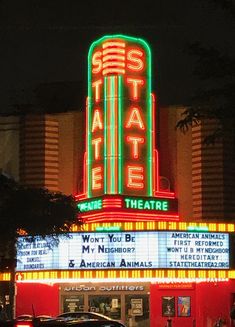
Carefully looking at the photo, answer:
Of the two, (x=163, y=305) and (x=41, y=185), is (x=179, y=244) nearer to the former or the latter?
(x=163, y=305)

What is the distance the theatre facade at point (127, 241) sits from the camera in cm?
3138

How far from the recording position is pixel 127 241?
3139cm

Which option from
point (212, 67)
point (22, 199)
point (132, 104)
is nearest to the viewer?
point (212, 67)

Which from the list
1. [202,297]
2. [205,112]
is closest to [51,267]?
[202,297]

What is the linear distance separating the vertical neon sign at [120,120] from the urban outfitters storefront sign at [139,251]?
2.29 meters

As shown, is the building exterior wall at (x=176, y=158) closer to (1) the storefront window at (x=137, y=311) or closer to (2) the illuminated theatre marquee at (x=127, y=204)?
(2) the illuminated theatre marquee at (x=127, y=204)

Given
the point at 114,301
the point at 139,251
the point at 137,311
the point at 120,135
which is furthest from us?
the point at 114,301

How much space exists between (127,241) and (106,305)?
413 centimetres

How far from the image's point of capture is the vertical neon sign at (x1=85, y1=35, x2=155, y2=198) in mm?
33094

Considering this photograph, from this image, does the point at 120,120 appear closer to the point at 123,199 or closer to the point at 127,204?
the point at 123,199

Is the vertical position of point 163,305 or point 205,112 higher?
point 205,112

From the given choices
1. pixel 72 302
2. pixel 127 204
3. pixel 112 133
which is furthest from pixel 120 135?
pixel 72 302

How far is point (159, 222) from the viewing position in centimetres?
3148

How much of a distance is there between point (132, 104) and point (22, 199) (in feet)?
31.6
